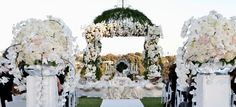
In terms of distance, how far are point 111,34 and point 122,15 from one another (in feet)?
2.62

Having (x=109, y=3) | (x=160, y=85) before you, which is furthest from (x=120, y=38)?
(x=160, y=85)

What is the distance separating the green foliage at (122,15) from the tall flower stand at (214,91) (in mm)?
10714

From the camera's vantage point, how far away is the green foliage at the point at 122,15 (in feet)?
49.0

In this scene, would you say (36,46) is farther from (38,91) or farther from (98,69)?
(98,69)

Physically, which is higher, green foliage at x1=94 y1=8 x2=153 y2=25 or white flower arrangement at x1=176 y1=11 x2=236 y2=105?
green foliage at x1=94 y1=8 x2=153 y2=25

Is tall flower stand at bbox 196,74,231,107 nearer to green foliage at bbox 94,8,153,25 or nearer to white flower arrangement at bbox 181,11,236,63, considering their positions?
white flower arrangement at bbox 181,11,236,63

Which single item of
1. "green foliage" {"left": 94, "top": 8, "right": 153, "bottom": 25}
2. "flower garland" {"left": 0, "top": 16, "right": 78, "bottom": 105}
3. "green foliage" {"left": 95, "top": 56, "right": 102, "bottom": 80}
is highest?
"green foliage" {"left": 94, "top": 8, "right": 153, "bottom": 25}

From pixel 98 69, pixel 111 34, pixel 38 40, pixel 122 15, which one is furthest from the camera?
pixel 98 69

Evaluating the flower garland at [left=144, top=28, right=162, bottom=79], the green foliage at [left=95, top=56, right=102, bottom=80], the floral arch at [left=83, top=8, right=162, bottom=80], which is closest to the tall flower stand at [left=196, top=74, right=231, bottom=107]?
the floral arch at [left=83, top=8, right=162, bottom=80]

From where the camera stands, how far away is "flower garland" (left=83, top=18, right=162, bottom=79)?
15.1 meters

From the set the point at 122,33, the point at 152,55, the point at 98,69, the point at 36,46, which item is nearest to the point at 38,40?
the point at 36,46

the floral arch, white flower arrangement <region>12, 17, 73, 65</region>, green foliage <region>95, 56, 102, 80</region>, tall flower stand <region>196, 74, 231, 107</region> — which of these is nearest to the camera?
tall flower stand <region>196, 74, 231, 107</region>

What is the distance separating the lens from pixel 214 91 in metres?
4.27

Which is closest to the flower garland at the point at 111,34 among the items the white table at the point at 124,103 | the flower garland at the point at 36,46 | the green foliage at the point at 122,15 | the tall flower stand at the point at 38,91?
the green foliage at the point at 122,15
